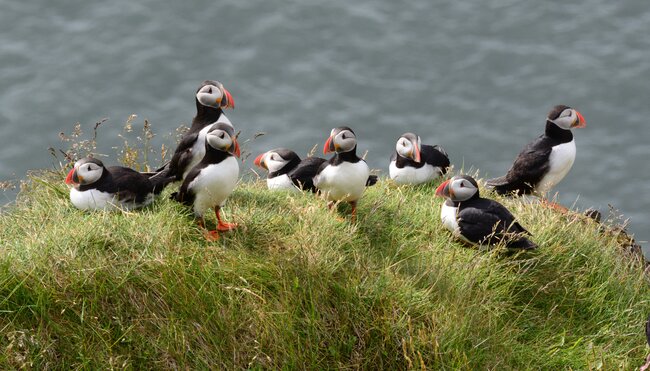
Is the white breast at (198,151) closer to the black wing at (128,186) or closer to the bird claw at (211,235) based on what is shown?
the black wing at (128,186)

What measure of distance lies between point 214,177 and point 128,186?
2.36ft

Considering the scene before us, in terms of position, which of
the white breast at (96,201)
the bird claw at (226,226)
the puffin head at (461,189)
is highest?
the puffin head at (461,189)

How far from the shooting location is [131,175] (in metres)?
6.82

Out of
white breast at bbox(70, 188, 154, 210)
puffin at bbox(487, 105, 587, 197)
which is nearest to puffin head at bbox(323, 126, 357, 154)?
white breast at bbox(70, 188, 154, 210)

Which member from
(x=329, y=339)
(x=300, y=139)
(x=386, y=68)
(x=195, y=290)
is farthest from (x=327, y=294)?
(x=386, y=68)

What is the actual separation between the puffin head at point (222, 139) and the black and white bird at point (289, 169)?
91cm

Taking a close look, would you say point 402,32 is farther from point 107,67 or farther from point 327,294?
point 327,294

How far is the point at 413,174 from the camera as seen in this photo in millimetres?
7973

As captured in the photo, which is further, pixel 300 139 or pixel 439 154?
pixel 300 139

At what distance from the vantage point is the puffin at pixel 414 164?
26.1ft

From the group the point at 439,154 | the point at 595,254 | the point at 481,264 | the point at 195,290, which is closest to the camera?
the point at 195,290

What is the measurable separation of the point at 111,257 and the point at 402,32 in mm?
8791

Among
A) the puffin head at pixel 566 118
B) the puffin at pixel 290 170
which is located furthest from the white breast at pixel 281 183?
the puffin head at pixel 566 118

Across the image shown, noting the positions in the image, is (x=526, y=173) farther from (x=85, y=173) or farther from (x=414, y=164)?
(x=85, y=173)
